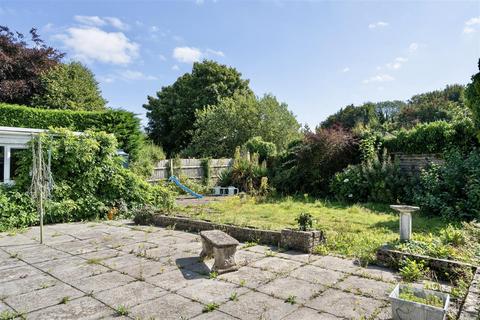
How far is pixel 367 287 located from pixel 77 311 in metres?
3.05

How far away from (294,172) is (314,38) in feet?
16.8

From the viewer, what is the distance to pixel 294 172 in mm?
12719

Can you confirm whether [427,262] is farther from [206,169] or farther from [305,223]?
[206,169]

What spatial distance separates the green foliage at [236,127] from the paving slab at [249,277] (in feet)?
54.4

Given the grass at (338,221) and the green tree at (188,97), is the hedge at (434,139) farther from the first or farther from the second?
the green tree at (188,97)

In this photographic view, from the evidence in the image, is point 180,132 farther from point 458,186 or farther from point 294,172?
point 458,186

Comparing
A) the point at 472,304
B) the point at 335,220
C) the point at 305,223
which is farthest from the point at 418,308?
the point at 335,220

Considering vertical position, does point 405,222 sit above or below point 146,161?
below

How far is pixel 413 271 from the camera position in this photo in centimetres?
398

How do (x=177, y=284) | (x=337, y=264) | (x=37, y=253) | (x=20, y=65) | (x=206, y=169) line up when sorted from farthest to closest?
(x=20, y=65) < (x=206, y=169) < (x=37, y=253) < (x=337, y=264) < (x=177, y=284)

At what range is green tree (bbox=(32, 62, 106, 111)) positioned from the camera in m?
17.0

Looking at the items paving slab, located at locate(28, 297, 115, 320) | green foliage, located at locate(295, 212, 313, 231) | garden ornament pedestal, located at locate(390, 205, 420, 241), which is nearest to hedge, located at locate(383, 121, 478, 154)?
garden ornament pedestal, located at locate(390, 205, 420, 241)

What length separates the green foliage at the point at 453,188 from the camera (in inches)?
295

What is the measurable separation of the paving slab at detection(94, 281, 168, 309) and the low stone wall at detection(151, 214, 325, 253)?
7.94 feet
